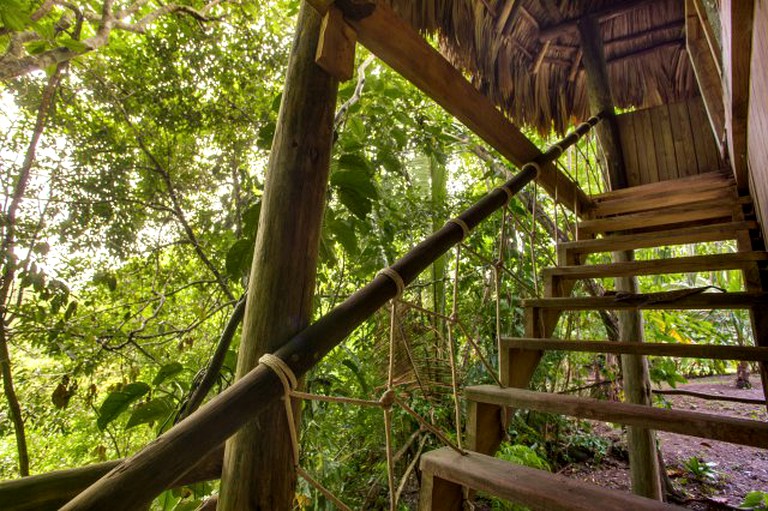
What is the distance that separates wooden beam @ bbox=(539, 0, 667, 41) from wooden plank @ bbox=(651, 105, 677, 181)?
911mm

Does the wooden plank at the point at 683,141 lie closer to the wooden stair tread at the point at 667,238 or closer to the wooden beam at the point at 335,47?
the wooden stair tread at the point at 667,238

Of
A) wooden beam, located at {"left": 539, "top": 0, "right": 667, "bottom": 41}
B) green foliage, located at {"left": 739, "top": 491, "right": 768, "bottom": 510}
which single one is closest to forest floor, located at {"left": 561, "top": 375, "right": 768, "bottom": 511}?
green foliage, located at {"left": 739, "top": 491, "right": 768, "bottom": 510}

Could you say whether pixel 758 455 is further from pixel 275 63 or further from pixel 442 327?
pixel 275 63

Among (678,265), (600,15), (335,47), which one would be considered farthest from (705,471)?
(335,47)

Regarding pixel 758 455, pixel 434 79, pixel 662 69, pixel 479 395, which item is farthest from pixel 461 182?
pixel 758 455

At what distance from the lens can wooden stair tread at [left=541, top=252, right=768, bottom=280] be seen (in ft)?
4.49

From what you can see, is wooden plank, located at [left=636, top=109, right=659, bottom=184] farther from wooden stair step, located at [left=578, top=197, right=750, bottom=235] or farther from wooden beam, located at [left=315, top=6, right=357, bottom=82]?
wooden beam, located at [left=315, top=6, right=357, bottom=82]

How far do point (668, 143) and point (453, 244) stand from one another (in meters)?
3.04

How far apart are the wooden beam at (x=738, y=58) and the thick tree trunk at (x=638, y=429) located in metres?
1.16

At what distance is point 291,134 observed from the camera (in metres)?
0.75

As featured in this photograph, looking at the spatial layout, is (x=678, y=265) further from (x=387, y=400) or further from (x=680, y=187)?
(x=387, y=400)

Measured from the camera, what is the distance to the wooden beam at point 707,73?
2066 millimetres

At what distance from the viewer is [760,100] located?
1076 millimetres

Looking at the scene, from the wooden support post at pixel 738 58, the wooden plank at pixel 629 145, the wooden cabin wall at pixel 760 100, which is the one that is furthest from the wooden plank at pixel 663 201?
the wooden plank at pixel 629 145
